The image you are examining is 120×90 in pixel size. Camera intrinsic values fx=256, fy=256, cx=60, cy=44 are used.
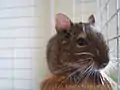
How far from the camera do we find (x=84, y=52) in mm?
684

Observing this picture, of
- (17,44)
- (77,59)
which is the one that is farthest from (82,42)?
(17,44)

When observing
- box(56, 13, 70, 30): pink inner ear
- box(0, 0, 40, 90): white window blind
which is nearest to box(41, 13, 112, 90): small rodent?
box(56, 13, 70, 30): pink inner ear

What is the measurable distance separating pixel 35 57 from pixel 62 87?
1.65m

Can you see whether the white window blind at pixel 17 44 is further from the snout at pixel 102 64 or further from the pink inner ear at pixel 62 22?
the snout at pixel 102 64

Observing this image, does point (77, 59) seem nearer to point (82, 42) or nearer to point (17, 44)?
point (82, 42)

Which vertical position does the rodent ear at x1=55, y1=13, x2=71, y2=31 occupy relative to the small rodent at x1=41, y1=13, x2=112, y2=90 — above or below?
above

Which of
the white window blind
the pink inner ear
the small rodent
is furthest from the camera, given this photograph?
the white window blind

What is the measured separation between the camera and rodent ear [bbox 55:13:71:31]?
736 millimetres

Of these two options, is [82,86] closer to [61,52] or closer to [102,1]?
[61,52]

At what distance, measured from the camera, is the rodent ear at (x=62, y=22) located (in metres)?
0.74

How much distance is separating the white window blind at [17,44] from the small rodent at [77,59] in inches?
56.9

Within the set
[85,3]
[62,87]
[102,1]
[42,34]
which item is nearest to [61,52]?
[62,87]

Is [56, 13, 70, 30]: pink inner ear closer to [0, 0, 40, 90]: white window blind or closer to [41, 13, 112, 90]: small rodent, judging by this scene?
[41, 13, 112, 90]: small rodent

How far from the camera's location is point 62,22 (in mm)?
737
